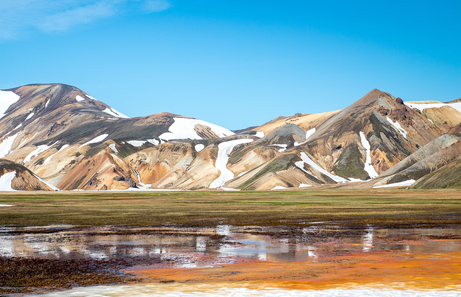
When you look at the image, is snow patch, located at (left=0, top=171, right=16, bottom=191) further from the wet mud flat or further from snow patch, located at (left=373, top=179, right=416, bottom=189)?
the wet mud flat

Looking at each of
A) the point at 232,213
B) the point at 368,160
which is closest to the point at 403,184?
the point at 368,160

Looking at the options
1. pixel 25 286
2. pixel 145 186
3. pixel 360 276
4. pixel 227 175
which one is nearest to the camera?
pixel 25 286

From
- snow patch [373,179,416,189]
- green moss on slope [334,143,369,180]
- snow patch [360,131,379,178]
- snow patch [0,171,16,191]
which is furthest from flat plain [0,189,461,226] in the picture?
snow patch [360,131,379,178]

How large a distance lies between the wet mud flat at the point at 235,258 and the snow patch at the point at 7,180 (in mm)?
121497

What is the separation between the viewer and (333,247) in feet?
80.9

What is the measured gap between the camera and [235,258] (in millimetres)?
21500

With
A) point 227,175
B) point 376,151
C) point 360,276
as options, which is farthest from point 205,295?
point 376,151

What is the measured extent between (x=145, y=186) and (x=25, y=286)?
178555 mm

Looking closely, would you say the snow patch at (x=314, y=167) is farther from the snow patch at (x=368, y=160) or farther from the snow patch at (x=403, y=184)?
the snow patch at (x=403, y=184)

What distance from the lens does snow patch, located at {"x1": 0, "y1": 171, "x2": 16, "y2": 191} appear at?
143 m

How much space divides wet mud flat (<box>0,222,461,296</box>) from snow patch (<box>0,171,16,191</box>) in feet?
399

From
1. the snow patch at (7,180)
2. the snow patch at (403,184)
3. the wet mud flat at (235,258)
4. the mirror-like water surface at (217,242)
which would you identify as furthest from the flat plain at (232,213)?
the snow patch at (7,180)

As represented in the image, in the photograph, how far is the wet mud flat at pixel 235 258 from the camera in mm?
16125

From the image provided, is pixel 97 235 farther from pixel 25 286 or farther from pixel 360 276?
pixel 360 276
